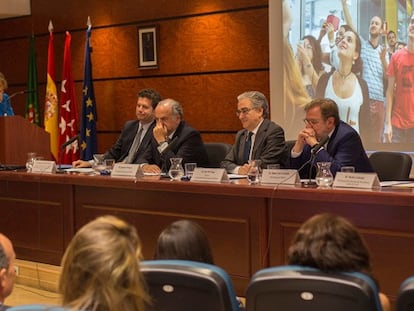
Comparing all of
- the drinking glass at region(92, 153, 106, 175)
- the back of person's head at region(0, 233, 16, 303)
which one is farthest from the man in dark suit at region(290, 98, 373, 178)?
the back of person's head at region(0, 233, 16, 303)

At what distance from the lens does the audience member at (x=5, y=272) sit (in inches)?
77.4

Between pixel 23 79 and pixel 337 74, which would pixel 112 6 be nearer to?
pixel 23 79

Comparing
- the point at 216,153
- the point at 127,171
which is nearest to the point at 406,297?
the point at 127,171

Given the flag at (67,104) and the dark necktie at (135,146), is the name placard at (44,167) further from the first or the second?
the flag at (67,104)

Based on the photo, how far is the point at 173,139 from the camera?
5.24m

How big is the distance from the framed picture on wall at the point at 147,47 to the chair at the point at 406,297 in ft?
19.0

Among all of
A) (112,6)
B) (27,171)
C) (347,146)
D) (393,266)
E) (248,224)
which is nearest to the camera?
(393,266)

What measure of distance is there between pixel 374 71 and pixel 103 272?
15.1 feet

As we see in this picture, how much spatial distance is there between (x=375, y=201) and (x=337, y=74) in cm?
278

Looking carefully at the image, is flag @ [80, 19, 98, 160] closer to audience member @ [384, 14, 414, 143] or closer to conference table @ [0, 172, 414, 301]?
conference table @ [0, 172, 414, 301]

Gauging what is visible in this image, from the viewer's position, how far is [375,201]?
3498 millimetres

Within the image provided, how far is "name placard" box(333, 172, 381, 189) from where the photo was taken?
3.64 m

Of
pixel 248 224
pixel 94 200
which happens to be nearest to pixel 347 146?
pixel 248 224

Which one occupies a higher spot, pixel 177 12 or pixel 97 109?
pixel 177 12
